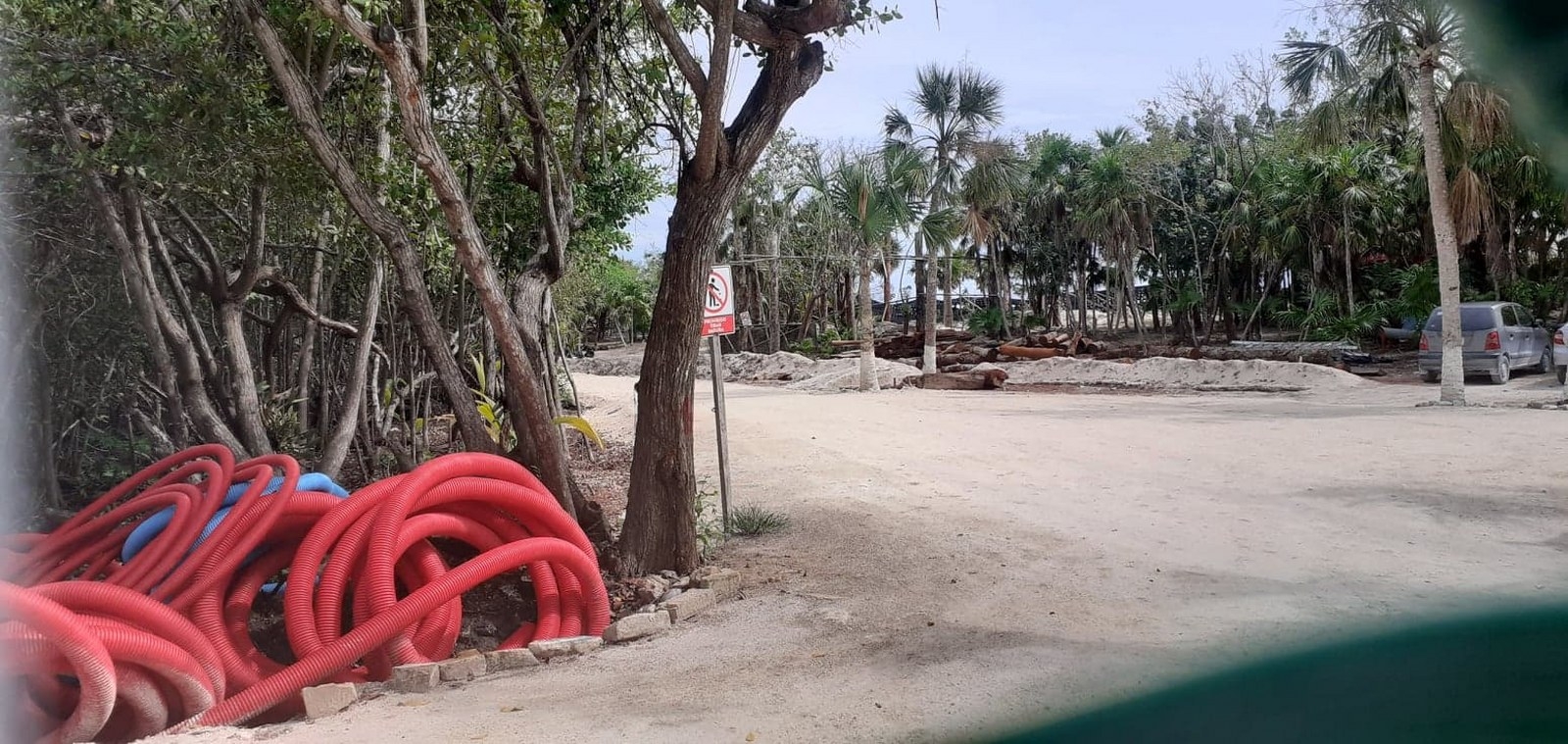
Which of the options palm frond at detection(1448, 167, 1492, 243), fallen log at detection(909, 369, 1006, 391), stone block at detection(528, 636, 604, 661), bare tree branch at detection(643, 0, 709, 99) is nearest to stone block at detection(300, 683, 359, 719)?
stone block at detection(528, 636, 604, 661)

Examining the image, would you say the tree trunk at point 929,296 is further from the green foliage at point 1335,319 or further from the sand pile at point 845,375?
the green foliage at point 1335,319

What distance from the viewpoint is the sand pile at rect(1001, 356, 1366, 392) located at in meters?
20.6

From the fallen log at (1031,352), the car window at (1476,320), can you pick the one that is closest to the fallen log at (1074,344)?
the fallen log at (1031,352)

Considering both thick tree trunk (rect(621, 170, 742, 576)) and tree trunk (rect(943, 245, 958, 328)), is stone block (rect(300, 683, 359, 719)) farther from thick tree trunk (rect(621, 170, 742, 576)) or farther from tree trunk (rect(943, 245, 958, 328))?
tree trunk (rect(943, 245, 958, 328))

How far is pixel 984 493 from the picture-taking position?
9.23 m

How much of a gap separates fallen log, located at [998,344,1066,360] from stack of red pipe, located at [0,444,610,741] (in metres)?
24.7

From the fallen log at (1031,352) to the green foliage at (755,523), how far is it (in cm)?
2187

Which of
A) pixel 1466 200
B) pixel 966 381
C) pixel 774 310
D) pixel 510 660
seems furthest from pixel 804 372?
pixel 510 660

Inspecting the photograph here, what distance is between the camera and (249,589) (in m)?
5.35

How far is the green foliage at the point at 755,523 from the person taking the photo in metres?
8.10

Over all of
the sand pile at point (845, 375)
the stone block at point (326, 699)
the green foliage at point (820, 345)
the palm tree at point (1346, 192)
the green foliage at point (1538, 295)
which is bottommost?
the stone block at point (326, 699)

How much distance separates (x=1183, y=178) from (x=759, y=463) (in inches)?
1098

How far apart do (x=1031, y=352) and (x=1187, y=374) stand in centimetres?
647

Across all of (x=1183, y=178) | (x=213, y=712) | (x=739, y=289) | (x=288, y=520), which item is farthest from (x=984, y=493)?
(x=739, y=289)
